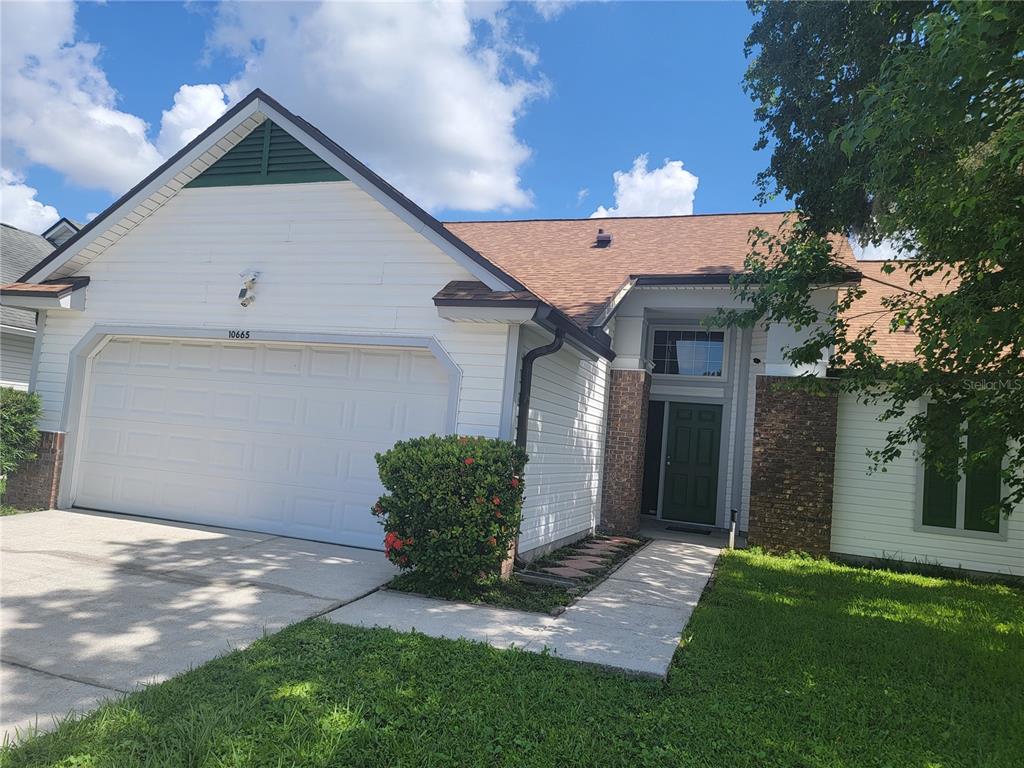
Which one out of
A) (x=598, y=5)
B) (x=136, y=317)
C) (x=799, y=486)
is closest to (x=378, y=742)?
(x=136, y=317)

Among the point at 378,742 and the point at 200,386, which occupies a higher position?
the point at 200,386

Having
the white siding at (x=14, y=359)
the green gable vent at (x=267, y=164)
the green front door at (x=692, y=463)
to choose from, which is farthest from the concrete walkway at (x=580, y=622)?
the white siding at (x=14, y=359)

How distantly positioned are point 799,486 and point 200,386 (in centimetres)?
900

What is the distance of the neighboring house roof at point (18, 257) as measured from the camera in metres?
14.6

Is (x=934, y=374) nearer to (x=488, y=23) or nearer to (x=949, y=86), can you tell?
(x=949, y=86)

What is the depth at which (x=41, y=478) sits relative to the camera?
9039 mm

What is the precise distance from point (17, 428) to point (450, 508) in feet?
22.2

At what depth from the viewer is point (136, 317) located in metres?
8.91

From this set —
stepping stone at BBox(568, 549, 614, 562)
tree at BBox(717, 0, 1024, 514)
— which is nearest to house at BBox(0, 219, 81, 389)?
stepping stone at BBox(568, 549, 614, 562)

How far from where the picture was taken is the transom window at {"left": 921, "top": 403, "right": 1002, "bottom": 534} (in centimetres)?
953

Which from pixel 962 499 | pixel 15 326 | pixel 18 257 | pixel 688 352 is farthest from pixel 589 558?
pixel 18 257

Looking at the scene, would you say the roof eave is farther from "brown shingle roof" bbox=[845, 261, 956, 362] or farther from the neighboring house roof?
the neighboring house roof

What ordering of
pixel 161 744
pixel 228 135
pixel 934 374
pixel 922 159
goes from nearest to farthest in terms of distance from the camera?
pixel 161 744, pixel 922 159, pixel 934 374, pixel 228 135

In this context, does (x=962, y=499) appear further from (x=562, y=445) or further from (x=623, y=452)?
(x=562, y=445)
